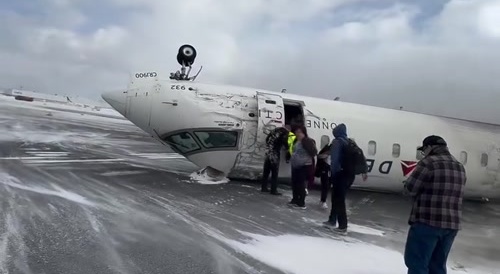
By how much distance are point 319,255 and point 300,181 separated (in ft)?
11.9

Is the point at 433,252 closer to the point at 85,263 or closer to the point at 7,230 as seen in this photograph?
the point at 85,263

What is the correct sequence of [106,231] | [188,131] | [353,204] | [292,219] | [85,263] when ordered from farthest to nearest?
[188,131] < [353,204] < [292,219] < [106,231] < [85,263]

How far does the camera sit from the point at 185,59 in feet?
44.6

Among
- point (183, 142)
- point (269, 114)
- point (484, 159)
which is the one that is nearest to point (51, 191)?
point (183, 142)

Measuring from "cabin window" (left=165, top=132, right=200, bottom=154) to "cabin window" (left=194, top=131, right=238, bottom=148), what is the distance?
265 mm

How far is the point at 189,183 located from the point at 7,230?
19.6 ft

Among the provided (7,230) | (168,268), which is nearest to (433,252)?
(168,268)

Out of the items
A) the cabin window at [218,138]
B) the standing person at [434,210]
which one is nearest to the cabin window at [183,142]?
the cabin window at [218,138]

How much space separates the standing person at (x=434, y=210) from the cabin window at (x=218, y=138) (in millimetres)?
8022

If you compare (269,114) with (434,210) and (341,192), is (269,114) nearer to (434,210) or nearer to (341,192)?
(341,192)

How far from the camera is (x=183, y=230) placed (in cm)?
685

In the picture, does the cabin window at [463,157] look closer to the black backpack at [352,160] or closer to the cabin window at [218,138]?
the cabin window at [218,138]

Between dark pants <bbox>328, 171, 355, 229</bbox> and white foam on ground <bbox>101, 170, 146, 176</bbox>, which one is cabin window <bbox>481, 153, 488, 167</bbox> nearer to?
dark pants <bbox>328, 171, 355, 229</bbox>

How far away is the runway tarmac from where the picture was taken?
534 centimetres
